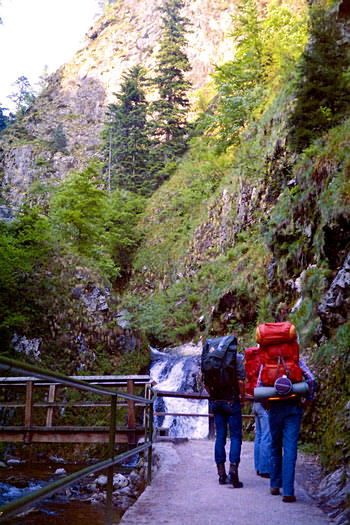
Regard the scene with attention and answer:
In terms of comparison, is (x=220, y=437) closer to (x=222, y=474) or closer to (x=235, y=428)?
(x=235, y=428)

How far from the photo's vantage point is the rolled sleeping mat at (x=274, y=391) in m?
4.33

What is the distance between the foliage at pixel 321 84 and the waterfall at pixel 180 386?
28.0ft

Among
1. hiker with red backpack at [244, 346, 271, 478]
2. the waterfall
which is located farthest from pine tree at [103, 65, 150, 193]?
hiker with red backpack at [244, 346, 271, 478]

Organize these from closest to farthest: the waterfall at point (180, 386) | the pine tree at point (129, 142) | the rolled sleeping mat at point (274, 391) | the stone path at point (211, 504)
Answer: the stone path at point (211, 504) → the rolled sleeping mat at point (274, 391) → the waterfall at point (180, 386) → the pine tree at point (129, 142)

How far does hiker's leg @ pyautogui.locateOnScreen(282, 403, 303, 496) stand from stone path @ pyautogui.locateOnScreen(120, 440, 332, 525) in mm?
206

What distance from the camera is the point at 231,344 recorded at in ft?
17.5

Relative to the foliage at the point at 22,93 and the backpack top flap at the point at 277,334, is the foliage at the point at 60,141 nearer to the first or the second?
the foliage at the point at 22,93

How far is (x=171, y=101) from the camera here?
38125 mm

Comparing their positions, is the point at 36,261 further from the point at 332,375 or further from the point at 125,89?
the point at 125,89

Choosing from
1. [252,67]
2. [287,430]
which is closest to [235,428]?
[287,430]

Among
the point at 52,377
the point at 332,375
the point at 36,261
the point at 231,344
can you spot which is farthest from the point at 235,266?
the point at 52,377

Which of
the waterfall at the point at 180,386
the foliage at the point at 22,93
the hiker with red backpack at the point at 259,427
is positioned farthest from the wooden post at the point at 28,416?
the foliage at the point at 22,93

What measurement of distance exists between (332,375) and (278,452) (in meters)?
2.98

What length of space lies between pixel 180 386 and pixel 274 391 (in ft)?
37.6
